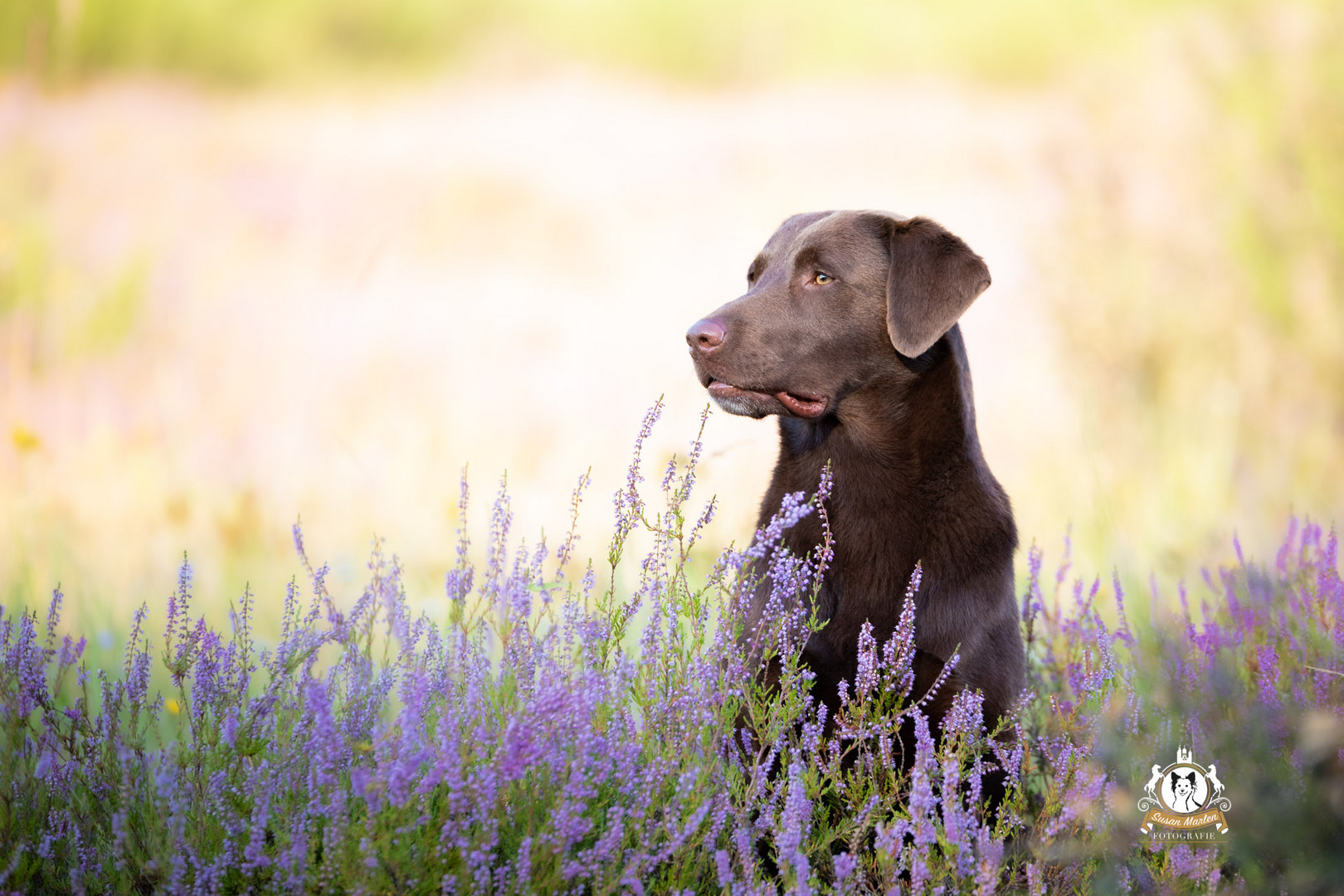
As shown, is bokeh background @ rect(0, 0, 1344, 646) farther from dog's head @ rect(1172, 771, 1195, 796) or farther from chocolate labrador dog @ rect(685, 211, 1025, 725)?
dog's head @ rect(1172, 771, 1195, 796)

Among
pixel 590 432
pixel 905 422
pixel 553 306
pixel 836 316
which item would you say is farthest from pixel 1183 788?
pixel 553 306

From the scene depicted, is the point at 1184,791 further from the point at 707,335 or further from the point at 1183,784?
the point at 707,335

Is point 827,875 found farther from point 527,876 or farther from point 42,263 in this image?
point 42,263

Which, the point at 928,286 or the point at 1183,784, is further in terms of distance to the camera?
the point at 928,286

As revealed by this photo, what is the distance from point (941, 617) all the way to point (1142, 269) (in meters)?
5.09

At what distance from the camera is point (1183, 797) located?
2053 millimetres

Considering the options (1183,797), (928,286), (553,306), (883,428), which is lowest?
(1183,797)

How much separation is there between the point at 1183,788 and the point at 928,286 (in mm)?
1217

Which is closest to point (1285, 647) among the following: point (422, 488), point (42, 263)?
point (422, 488)

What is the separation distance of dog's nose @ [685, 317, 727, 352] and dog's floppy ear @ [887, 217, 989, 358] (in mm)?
403

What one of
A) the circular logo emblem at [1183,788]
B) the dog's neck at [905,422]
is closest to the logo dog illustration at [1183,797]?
the circular logo emblem at [1183,788]

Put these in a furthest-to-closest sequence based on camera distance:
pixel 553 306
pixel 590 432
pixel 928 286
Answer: pixel 553 306, pixel 590 432, pixel 928 286

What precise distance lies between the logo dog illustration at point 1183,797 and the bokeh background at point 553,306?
56.4 inches

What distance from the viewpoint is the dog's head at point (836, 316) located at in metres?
2.66
